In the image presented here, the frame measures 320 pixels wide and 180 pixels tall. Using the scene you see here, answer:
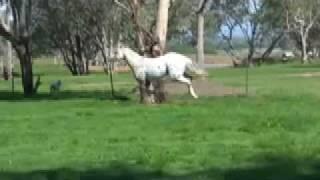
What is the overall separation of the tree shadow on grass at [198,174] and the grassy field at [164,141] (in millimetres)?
14

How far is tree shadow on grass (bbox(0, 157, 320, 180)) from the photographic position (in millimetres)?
11977

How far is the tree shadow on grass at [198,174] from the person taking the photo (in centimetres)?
1198

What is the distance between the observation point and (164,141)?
1711 centimetres

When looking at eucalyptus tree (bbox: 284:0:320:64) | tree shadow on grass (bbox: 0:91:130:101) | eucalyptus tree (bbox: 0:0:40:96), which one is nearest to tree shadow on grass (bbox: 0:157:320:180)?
tree shadow on grass (bbox: 0:91:130:101)

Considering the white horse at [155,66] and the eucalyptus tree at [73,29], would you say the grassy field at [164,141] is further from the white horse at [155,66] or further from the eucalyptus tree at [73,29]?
the eucalyptus tree at [73,29]

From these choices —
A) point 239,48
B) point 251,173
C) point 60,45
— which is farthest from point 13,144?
point 239,48

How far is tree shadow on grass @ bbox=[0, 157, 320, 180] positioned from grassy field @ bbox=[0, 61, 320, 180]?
1 cm

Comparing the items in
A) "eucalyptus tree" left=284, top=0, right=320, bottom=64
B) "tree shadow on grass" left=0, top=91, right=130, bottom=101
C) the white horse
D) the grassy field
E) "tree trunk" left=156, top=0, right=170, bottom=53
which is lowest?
"tree shadow on grass" left=0, top=91, right=130, bottom=101

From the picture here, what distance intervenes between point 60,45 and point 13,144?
76891 mm

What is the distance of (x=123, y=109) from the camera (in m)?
25.7

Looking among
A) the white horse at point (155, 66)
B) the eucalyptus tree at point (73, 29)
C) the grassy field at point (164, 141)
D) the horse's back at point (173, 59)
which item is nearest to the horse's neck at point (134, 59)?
the white horse at point (155, 66)

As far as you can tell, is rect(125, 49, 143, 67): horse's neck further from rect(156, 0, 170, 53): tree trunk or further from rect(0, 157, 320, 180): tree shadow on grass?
rect(0, 157, 320, 180): tree shadow on grass

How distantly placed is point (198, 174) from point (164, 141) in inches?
194

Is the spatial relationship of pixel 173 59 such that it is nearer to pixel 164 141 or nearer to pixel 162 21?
pixel 162 21
